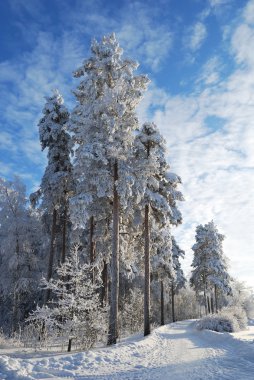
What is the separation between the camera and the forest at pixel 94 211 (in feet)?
47.7

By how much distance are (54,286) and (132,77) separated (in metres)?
10.9

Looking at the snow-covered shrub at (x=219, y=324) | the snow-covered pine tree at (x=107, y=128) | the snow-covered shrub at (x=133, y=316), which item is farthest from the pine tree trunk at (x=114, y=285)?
the snow-covered shrub at (x=219, y=324)

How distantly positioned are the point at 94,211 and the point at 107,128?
18.1ft

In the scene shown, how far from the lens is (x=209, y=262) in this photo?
43000 mm

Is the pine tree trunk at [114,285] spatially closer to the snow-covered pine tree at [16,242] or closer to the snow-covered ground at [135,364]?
the snow-covered ground at [135,364]

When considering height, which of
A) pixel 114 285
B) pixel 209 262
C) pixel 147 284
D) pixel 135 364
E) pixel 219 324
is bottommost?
pixel 135 364

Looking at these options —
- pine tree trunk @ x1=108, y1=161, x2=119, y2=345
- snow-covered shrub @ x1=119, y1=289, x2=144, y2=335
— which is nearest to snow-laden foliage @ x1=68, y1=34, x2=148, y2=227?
pine tree trunk @ x1=108, y1=161, x2=119, y2=345

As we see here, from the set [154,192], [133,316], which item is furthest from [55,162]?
[133,316]

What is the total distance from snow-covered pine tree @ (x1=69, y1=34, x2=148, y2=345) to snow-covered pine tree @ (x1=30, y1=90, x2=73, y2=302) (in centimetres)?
413

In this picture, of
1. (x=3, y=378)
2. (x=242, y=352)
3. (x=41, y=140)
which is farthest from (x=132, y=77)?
(x=3, y=378)

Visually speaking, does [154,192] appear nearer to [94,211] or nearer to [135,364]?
[94,211]

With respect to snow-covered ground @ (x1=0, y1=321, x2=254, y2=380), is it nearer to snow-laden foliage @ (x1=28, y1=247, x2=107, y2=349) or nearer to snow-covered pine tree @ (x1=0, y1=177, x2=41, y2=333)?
snow-laden foliage @ (x1=28, y1=247, x2=107, y2=349)

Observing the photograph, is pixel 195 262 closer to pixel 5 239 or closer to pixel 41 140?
pixel 5 239

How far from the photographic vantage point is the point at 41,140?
23.1m
